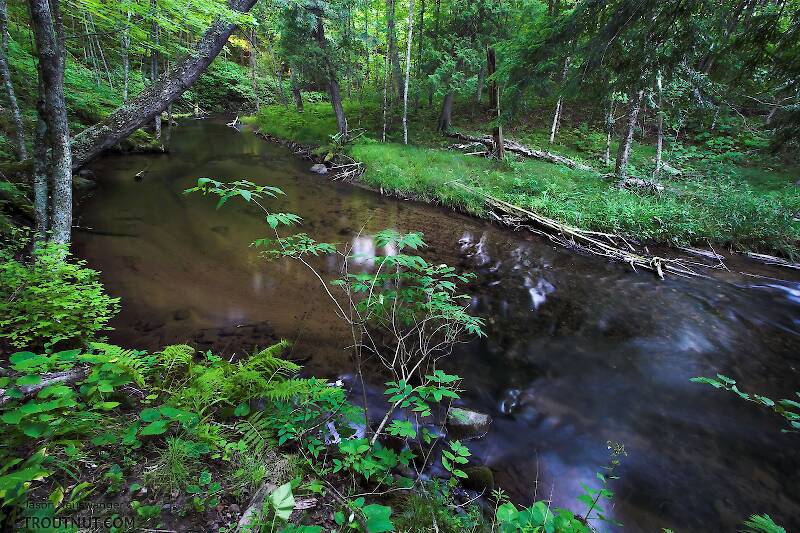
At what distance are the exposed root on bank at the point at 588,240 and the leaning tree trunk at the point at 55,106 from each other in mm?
9687

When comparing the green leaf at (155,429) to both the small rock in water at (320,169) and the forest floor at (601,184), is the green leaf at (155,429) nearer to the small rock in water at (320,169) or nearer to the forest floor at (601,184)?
the forest floor at (601,184)

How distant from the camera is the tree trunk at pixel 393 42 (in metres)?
16.2

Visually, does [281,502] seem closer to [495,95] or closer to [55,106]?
[55,106]

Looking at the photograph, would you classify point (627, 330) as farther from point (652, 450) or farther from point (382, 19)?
point (382, 19)

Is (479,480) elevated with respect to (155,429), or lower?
lower

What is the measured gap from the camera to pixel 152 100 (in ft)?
21.1

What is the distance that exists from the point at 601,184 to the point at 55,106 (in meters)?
14.0

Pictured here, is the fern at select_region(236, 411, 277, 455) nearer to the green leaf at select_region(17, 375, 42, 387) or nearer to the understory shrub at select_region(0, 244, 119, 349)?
the green leaf at select_region(17, 375, 42, 387)

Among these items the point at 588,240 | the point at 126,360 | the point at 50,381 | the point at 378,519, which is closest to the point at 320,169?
the point at 588,240

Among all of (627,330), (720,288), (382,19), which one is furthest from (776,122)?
(382,19)

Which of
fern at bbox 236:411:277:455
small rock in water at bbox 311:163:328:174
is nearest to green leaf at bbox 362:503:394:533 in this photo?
fern at bbox 236:411:277:455

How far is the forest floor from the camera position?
9.58 meters

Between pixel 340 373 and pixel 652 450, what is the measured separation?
12.6 ft

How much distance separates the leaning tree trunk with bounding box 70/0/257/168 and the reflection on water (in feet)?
6.58
